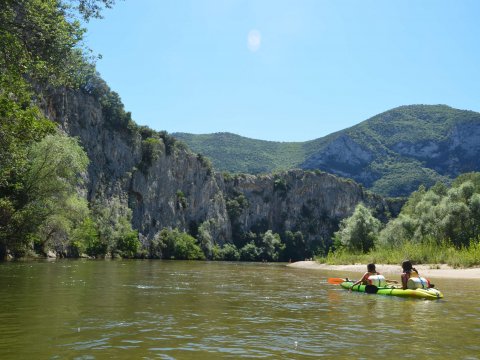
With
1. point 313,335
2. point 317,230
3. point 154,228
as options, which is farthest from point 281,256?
point 313,335

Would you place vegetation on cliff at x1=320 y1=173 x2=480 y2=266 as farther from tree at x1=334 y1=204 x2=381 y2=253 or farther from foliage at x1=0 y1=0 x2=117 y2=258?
foliage at x1=0 y1=0 x2=117 y2=258

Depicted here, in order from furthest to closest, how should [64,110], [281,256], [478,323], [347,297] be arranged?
[281,256] → [64,110] → [347,297] → [478,323]

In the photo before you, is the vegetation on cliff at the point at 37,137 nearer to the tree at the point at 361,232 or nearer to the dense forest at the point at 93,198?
the dense forest at the point at 93,198

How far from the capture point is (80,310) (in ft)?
44.8

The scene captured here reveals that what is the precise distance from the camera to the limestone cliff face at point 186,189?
9500cm

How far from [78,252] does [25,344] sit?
207 feet

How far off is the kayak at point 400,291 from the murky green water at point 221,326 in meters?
0.49

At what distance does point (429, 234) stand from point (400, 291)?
40375 millimetres

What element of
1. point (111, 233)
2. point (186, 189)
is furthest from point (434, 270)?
point (186, 189)

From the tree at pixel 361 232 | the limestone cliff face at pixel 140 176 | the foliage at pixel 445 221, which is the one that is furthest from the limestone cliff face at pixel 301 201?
the foliage at pixel 445 221

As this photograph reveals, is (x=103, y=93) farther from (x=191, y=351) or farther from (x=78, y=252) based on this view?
(x=191, y=351)

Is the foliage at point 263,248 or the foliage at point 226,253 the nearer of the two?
the foliage at point 226,253

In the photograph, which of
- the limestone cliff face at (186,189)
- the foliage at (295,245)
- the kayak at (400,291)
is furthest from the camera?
the foliage at (295,245)

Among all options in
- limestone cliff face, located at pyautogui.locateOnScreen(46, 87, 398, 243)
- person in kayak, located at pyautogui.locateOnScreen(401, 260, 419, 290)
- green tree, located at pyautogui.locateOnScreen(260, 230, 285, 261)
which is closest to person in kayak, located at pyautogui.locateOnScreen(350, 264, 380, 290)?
person in kayak, located at pyautogui.locateOnScreen(401, 260, 419, 290)
